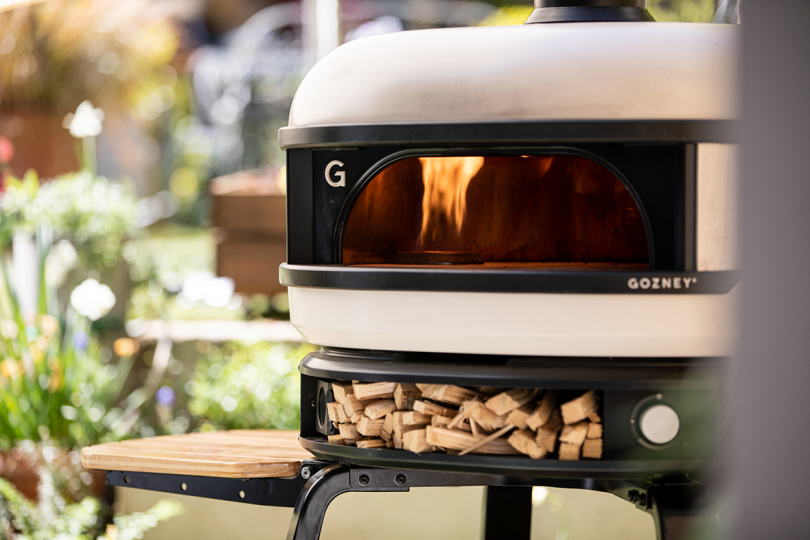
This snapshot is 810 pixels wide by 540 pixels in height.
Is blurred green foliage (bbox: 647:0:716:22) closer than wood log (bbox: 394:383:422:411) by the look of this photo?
No

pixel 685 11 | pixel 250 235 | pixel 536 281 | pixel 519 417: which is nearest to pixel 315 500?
pixel 519 417

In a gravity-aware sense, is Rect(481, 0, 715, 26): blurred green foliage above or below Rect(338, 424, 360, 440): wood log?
above

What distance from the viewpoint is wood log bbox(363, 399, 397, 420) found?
1416 millimetres

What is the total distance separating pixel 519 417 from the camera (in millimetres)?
1326

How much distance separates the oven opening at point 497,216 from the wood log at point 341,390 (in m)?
0.24

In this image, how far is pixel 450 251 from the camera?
1.74 m

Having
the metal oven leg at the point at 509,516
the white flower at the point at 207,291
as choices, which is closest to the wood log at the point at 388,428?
the metal oven leg at the point at 509,516

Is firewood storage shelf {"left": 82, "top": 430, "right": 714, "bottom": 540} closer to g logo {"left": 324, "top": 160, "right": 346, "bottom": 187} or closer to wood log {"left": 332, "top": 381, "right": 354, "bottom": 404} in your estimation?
wood log {"left": 332, "top": 381, "right": 354, "bottom": 404}

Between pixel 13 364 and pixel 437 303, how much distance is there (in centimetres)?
192

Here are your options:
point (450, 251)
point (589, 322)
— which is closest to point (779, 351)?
point (589, 322)

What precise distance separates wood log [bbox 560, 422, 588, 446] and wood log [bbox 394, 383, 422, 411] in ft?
0.84

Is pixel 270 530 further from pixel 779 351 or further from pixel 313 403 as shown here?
pixel 779 351

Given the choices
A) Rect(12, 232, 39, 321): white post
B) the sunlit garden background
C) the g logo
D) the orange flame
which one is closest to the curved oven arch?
the orange flame

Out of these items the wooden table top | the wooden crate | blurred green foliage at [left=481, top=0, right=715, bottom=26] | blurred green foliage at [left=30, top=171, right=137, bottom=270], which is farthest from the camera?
blurred green foliage at [left=481, top=0, right=715, bottom=26]
